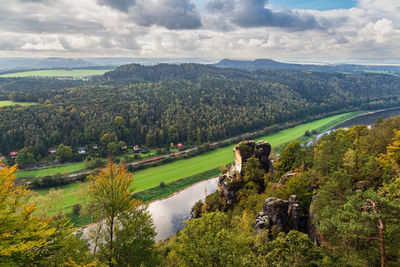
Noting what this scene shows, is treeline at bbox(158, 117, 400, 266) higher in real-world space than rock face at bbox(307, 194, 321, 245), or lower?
higher

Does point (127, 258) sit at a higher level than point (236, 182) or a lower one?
higher

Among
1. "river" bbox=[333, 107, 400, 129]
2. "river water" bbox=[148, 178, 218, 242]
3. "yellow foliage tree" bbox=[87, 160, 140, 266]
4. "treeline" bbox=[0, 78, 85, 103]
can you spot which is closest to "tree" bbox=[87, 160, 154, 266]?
"yellow foliage tree" bbox=[87, 160, 140, 266]

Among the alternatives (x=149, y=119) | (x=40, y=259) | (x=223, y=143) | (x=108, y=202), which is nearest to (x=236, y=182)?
(x=108, y=202)

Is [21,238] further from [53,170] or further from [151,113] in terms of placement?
[151,113]

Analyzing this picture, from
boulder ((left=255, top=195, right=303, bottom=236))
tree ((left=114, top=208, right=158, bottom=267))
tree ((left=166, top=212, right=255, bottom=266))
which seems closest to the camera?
tree ((left=166, top=212, right=255, bottom=266))

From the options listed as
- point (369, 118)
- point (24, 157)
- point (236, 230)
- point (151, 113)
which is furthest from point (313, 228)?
point (369, 118)

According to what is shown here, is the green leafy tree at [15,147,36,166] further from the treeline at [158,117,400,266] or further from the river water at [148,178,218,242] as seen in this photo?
the treeline at [158,117,400,266]

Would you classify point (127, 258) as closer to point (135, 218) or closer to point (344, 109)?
point (135, 218)
